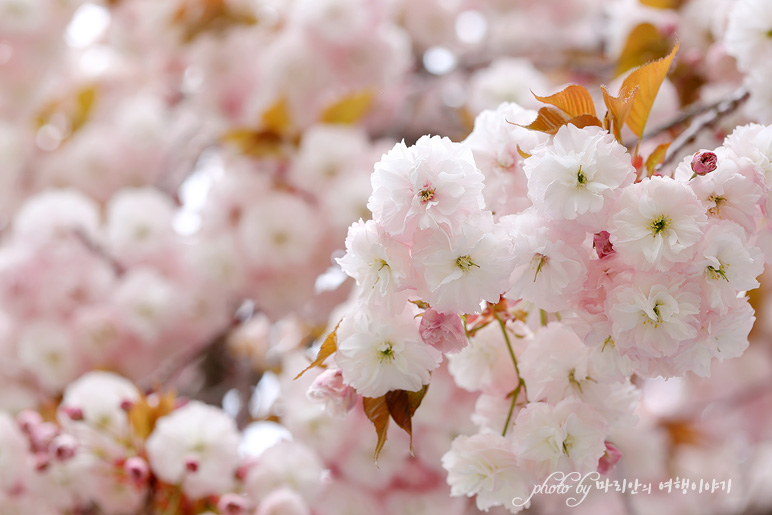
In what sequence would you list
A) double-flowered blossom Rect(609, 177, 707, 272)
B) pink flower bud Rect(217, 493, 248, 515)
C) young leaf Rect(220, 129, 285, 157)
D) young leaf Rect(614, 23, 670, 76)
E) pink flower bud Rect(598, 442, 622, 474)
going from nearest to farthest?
double-flowered blossom Rect(609, 177, 707, 272), pink flower bud Rect(598, 442, 622, 474), pink flower bud Rect(217, 493, 248, 515), young leaf Rect(614, 23, 670, 76), young leaf Rect(220, 129, 285, 157)

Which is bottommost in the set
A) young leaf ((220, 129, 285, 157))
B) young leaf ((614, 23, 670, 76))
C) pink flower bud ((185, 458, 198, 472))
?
pink flower bud ((185, 458, 198, 472))

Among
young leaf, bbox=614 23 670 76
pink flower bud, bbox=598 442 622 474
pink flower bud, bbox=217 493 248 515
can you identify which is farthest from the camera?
young leaf, bbox=614 23 670 76

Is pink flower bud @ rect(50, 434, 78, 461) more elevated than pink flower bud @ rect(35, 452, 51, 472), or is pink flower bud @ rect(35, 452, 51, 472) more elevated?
pink flower bud @ rect(50, 434, 78, 461)

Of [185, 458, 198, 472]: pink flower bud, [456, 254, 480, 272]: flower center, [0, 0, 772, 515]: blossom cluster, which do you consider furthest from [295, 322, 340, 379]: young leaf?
[185, 458, 198, 472]: pink flower bud

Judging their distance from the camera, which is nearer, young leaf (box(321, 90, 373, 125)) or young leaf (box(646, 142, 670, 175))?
young leaf (box(646, 142, 670, 175))

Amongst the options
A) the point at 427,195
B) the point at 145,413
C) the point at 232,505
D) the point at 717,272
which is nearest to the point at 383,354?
the point at 427,195

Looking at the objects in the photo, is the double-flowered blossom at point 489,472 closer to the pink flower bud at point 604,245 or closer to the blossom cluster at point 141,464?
the pink flower bud at point 604,245

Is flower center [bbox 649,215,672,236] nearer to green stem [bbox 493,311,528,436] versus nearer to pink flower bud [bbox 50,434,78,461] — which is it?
green stem [bbox 493,311,528,436]
